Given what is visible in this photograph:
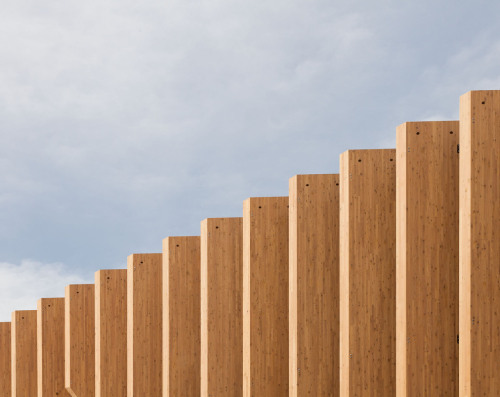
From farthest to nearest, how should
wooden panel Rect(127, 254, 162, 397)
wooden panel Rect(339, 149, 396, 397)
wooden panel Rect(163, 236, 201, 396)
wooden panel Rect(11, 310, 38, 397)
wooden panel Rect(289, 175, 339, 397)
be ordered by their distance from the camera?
wooden panel Rect(11, 310, 38, 397), wooden panel Rect(127, 254, 162, 397), wooden panel Rect(163, 236, 201, 396), wooden panel Rect(289, 175, 339, 397), wooden panel Rect(339, 149, 396, 397)

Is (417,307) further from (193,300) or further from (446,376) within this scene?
(193,300)

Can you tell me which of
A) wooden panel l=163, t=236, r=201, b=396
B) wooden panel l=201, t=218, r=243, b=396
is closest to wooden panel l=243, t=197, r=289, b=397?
wooden panel l=201, t=218, r=243, b=396

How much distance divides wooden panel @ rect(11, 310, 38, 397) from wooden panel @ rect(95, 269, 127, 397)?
3.04 metres

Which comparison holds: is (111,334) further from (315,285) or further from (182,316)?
(315,285)

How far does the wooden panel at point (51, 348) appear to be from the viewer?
46.4 ft

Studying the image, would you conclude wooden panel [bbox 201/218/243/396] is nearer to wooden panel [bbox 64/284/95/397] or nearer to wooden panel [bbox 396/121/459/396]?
wooden panel [bbox 396/121/459/396]

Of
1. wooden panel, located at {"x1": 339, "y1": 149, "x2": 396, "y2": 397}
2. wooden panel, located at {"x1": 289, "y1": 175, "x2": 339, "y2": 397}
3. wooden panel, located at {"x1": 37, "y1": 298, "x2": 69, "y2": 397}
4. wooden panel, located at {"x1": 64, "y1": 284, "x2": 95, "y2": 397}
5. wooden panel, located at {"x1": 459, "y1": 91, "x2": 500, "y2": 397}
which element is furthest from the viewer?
wooden panel, located at {"x1": 37, "y1": 298, "x2": 69, "y2": 397}

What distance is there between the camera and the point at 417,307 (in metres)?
7.09

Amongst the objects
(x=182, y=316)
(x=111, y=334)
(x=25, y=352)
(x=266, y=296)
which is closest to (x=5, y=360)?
(x=25, y=352)

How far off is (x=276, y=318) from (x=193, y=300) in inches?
74.4

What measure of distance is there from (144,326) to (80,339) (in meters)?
2.34

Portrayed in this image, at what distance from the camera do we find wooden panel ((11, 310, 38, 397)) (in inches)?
591

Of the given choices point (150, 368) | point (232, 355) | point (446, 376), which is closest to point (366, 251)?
point (446, 376)

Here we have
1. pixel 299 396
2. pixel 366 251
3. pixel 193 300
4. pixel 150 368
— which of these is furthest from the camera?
pixel 150 368
